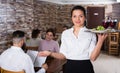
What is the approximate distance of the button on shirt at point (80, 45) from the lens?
1.91 m

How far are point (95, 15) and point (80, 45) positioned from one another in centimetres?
877

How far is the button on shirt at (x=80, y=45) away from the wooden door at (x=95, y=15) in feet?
28.2

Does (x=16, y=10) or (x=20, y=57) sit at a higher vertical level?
(x=16, y=10)

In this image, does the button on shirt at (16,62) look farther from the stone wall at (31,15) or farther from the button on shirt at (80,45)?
the stone wall at (31,15)

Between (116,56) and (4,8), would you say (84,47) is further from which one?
(116,56)

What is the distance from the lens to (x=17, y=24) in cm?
517

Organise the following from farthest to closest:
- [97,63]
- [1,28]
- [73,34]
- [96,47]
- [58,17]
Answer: [58,17], [97,63], [1,28], [73,34], [96,47]

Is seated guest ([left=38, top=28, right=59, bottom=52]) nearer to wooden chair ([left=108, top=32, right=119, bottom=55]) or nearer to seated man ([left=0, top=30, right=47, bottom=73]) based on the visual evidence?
seated man ([left=0, top=30, right=47, bottom=73])

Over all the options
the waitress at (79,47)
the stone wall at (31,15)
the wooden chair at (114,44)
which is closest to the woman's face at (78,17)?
the waitress at (79,47)

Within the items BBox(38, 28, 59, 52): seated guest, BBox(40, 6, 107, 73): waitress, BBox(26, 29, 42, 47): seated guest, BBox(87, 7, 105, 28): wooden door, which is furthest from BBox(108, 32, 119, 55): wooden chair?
BBox(40, 6, 107, 73): waitress

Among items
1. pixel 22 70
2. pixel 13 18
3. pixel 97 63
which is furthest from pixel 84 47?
pixel 97 63

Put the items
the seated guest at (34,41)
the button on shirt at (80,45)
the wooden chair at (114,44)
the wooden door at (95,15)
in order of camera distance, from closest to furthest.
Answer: the button on shirt at (80,45) < the seated guest at (34,41) < the wooden chair at (114,44) < the wooden door at (95,15)

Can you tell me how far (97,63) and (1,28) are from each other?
3.67 m

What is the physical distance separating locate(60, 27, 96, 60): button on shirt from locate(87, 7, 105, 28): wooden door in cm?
859
